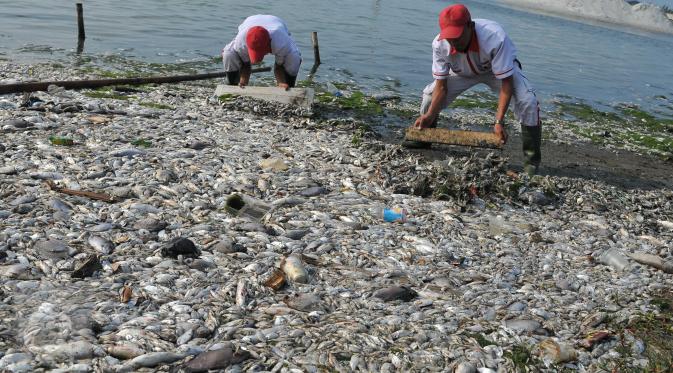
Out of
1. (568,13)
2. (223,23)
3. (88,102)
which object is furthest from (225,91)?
(568,13)

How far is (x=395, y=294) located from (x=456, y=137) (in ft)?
15.4

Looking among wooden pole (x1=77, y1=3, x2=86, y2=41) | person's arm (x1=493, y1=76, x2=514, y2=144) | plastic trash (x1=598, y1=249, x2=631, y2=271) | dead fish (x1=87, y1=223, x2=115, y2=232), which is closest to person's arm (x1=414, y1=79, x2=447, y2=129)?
person's arm (x1=493, y1=76, x2=514, y2=144)

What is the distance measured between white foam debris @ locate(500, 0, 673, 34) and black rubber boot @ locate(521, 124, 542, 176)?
62483 mm

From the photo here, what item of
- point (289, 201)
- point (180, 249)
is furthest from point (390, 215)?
point (180, 249)

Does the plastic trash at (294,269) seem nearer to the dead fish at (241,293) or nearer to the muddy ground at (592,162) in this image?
the dead fish at (241,293)

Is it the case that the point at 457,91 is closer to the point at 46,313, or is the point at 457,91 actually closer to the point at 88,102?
the point at 88,102

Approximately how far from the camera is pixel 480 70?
29.5ft

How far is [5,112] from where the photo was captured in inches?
350

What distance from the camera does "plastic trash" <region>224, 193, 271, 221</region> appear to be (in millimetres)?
6325

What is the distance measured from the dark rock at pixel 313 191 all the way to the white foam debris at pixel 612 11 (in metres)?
65.3

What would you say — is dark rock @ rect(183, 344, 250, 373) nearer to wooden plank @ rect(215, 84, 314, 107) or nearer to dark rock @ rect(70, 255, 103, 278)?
dark rock @ rect(70, 255, 103, 278)

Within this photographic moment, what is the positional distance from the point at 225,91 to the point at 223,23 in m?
16.6

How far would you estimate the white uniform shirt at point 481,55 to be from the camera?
8375 mm

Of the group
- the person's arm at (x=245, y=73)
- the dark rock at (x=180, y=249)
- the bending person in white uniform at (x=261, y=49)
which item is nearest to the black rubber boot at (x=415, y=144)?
the bending person in white uniform at (x=261, y=49)
